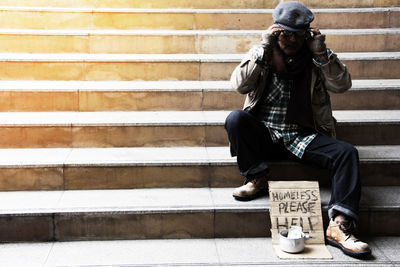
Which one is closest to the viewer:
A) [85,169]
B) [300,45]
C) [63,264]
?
[63,264]

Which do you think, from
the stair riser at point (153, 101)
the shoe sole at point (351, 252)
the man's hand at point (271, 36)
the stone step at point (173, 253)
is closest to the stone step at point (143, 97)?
the stair riser at point (153, 101)

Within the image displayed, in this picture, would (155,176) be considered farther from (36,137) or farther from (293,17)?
(293,17)

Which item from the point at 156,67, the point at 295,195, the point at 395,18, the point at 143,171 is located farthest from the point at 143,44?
the point at 395,18

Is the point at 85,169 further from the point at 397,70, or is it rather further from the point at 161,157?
the point at 397,70

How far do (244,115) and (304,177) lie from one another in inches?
25.6

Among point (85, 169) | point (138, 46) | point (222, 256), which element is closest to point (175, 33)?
point (138, 46)

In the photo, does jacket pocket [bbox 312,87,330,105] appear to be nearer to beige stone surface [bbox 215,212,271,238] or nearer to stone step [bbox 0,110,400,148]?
stone step [bbox 0,110,400,148]

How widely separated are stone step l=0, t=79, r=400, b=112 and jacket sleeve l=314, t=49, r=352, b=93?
932mm

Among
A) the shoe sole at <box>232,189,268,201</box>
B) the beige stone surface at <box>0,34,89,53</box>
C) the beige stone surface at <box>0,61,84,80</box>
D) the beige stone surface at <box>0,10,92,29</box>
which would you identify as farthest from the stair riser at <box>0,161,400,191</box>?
the beige stone surface at <box>0,10,92,29</box>

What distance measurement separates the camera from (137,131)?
3.88 m

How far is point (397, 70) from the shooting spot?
454 centimetres

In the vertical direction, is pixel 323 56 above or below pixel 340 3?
below

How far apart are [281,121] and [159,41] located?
1.89m

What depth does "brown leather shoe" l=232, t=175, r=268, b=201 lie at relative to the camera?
337 centimetres
